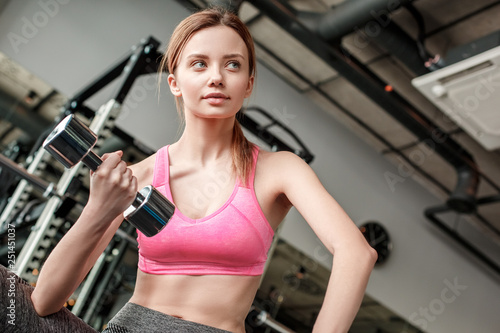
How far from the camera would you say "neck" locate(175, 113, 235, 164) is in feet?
3.08

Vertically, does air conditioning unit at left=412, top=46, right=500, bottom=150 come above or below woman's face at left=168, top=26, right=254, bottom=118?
above

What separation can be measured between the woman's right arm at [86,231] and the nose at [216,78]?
0.83 feet

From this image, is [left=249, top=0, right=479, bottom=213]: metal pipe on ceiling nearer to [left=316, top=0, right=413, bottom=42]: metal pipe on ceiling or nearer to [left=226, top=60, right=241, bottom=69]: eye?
[left=316, top=0, right=413, bottom=42]: metal pipe on ceiling

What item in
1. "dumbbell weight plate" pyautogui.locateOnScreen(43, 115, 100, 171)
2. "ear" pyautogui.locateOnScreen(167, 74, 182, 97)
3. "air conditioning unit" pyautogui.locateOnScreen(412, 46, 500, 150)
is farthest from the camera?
"air conditioning unit" pyautogui.locateOnScreen(412, 46, 500, 150)

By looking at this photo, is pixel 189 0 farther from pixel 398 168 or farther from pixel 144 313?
pixel 144 313

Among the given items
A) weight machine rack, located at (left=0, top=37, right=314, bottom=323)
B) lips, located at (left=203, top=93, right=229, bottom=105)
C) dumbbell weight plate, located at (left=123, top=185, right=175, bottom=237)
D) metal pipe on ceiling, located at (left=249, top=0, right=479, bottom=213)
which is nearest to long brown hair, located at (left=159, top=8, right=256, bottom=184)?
lips, located at (left=203, top=93, right=229, bottom=105)

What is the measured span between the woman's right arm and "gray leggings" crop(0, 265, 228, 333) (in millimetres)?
15

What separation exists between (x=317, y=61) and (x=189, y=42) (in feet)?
16.0

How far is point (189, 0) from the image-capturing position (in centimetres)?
545

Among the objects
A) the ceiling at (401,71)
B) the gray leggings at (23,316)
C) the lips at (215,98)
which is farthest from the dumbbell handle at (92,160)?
the ceiling at (401,71)

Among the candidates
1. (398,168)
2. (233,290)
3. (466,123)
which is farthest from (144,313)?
(398,168)

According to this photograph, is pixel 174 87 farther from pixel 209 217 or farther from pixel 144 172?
pixel 209 217

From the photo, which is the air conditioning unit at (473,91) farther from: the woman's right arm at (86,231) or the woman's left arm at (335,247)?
the woman's right arm at (86,231)

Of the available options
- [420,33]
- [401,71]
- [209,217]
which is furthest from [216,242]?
[401,71]
